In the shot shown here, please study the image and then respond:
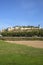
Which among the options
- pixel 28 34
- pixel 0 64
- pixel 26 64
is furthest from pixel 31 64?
pixel 28 34

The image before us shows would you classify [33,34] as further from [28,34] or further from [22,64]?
[22,64]

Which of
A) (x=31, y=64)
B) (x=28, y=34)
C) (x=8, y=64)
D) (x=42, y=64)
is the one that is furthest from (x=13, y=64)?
(x=28, y=34)

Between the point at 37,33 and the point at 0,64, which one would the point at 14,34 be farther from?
the point at 0,64

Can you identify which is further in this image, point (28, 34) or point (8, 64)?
point (28, 34)

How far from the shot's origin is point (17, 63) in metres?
9.69

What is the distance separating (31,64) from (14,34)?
8026 cm

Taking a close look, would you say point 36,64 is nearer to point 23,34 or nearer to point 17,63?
point 17,63

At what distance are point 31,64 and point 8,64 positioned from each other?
3.96 feet

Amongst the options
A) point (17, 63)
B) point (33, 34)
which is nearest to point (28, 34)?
point (33, 34)

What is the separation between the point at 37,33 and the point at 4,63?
8048 cm

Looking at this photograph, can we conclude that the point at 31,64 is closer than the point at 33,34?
Yes

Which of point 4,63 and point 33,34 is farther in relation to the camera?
point 33,34

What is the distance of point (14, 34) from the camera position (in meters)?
89.6

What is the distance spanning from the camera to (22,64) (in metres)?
9.41
